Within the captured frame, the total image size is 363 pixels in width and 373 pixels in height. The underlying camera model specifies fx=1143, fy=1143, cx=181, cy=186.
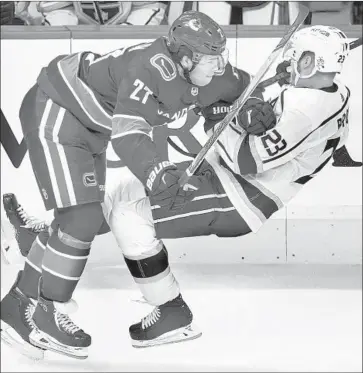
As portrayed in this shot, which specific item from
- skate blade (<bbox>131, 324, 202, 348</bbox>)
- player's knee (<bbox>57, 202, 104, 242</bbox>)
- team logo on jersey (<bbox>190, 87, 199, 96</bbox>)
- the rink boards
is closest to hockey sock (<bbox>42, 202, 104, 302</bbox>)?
player's knee (<bbox>57, 202, 104, 242</bbox>)

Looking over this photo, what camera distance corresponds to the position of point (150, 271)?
270 cm

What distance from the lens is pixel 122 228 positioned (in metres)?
2.70

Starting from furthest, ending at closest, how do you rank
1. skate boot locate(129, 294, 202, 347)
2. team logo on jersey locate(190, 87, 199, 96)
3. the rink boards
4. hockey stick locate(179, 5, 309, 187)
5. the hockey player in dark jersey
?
the rink boards < skate boot locate(129, 294, 202, 347) < team logo on jersey locate(190, 87, 199, 96) < the hockey player in dark jersey < hockey stick locate(179, 5, 309, 187)

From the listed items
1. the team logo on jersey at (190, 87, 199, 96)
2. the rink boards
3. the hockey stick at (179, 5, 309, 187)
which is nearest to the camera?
the hockey stick at (179, 5, 309, 187)

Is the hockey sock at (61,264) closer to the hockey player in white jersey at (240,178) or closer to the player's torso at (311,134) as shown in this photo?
the hockey player in white jersey at (240,178)

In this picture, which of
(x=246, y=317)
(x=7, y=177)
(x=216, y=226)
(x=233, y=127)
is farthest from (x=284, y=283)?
(x=7, y=177)

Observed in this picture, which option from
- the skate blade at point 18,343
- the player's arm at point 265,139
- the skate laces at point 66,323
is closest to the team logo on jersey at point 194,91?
the player's arm at point 265,139

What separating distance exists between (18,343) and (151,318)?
1.15 feet

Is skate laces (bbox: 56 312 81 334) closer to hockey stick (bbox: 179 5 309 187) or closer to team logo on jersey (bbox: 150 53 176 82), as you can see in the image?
hockey stick (bbox: 179 5 309 187)

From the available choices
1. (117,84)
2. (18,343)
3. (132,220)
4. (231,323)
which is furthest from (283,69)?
(18,343)

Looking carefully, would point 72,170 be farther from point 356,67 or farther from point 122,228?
point 356,67

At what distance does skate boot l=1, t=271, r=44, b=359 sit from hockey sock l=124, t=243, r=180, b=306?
0.29 meters

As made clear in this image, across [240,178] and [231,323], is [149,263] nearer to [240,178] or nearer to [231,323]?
[240,178]

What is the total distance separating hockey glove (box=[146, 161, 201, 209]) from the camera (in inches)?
95.7
